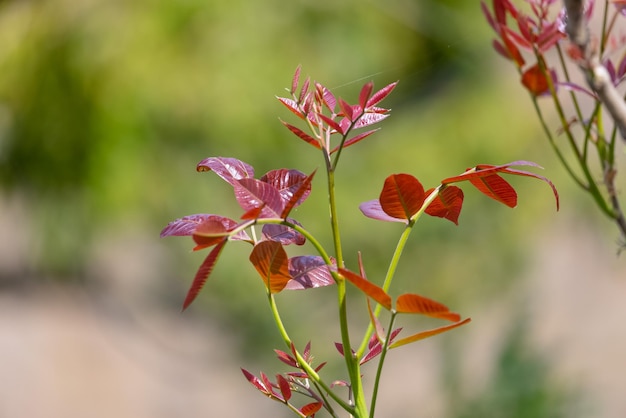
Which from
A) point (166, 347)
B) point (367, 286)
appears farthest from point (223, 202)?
point (367, 286)

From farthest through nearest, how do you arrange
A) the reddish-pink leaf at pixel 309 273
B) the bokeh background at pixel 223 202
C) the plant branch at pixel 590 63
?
the bokeh background at pixel 223 202, the reddish-pink leaf at pixel 309 273, the plant branch at pixel 590 63

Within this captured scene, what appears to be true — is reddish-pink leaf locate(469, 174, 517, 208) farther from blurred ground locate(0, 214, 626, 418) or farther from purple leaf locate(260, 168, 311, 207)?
blurred ground locate(0, 214, 626, 418)

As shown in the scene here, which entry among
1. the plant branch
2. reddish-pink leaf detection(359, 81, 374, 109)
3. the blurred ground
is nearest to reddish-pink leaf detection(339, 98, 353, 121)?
reddish-pink leaf detection(359, 81, 374, 109)

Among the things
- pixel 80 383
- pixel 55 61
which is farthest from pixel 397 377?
pixel 55 61

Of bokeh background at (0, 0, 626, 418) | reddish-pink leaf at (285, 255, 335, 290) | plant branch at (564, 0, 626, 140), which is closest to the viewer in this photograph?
plant branch at (564, 0, 626, 140)

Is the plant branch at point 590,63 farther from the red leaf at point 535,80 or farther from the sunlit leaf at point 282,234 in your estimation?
the sunlit leaf at point 282,234

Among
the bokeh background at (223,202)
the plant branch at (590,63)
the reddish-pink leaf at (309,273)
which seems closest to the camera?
the plant branch at (590,63)

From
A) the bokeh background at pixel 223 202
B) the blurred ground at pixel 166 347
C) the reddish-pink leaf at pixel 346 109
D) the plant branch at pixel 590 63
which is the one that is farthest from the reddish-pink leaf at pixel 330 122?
the blurred ground at pixel 166 347
